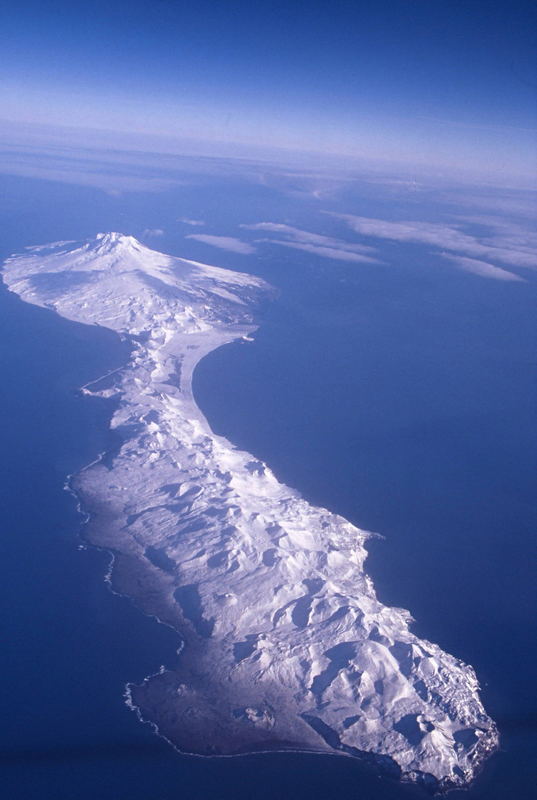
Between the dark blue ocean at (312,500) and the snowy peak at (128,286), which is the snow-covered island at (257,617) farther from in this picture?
the snowy peak at (128,286)

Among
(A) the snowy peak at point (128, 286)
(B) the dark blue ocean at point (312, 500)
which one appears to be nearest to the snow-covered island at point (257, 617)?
(B) the dark blue ocean at point (312, 500)

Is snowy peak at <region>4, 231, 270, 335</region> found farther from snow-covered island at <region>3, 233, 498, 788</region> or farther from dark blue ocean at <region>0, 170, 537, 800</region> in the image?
snow-covered island at <region>3, 233, 498, 788</region>

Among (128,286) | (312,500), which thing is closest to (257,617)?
(312,500)

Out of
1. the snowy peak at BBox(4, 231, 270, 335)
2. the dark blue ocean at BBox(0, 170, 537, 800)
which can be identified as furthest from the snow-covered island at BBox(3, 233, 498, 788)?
the snowy peak at BBox(4, 231, 270, 335)

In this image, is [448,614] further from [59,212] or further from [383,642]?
[59,212]

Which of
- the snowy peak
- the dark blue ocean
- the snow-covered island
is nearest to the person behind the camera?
the dark blue ocean
